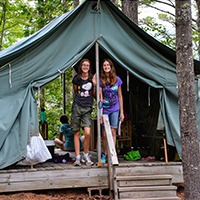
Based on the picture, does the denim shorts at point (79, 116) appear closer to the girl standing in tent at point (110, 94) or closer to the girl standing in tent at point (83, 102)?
the girl standing in tent at point (83, 102)

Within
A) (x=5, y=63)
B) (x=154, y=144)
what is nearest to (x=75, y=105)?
(x=5, y=63)

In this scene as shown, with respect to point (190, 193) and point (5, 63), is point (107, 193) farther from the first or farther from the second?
point (5, 63)

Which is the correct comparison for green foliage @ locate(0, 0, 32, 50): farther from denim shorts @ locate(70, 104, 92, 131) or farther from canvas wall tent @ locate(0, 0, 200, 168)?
denim shorts @ locate(70, 104, 92, 131)

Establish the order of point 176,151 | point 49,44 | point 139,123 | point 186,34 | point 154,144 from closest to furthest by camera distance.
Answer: point 186,34 < point 49,44 < point 176,151 < point 154,144 < point 139,123

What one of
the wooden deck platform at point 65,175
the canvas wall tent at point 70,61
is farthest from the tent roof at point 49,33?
the wooden deck platform at point 65,175

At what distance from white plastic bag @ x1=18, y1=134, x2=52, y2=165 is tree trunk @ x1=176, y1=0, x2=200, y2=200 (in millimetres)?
2054

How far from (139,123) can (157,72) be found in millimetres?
1696

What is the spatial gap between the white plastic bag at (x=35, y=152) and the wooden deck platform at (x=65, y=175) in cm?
13

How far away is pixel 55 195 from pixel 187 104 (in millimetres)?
2424

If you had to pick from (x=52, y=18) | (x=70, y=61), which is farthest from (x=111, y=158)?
(x=52, y=18)

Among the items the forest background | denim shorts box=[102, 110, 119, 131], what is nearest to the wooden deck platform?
denim shorts box=[102, 110, 119, 131]

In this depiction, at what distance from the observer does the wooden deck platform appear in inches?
183

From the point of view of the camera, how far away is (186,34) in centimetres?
392

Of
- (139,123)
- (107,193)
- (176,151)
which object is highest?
(139,123)
